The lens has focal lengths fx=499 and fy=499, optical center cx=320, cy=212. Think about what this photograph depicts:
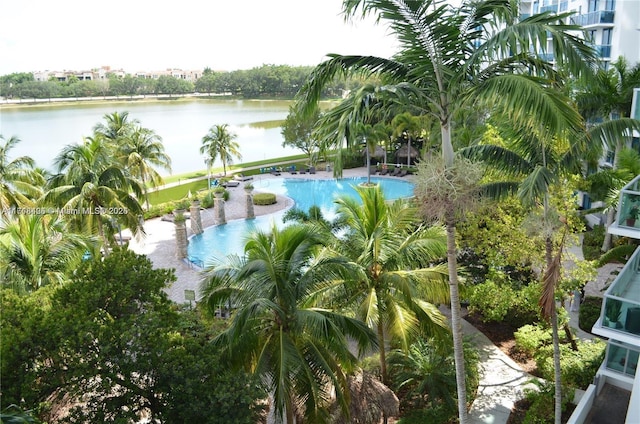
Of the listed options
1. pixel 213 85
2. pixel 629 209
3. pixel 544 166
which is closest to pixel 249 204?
pixel 629 209

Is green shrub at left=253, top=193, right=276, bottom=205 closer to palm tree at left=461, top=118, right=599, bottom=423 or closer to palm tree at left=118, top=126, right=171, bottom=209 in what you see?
palm tree at left=118, top=126, right=171, bottom=209

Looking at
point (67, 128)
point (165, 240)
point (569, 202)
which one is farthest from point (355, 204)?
point (67, 128)

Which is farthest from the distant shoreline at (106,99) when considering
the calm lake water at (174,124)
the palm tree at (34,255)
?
the palm tree at (34,255)

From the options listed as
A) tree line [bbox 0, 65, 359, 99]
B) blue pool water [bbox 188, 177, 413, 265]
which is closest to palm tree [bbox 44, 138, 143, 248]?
blue pool water [bbox 188, 177, 413, 265]

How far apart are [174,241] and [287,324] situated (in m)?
19.7

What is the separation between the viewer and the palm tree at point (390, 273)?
11.7m

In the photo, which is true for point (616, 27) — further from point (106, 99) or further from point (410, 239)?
point (106, 99)

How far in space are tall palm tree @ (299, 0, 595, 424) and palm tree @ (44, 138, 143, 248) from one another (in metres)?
11.7

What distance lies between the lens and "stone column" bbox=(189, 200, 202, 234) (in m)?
28.4

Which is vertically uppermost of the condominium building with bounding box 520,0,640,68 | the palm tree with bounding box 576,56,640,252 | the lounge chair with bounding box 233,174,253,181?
the condominium building with bounding box 520,0,640,68

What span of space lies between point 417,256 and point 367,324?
108 inches

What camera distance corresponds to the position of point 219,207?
1201 inches

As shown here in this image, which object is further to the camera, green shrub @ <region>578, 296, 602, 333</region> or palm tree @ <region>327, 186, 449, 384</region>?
green shrub @ <region>578, 296, 602, 333</region>

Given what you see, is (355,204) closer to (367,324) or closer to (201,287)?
(367,324)
